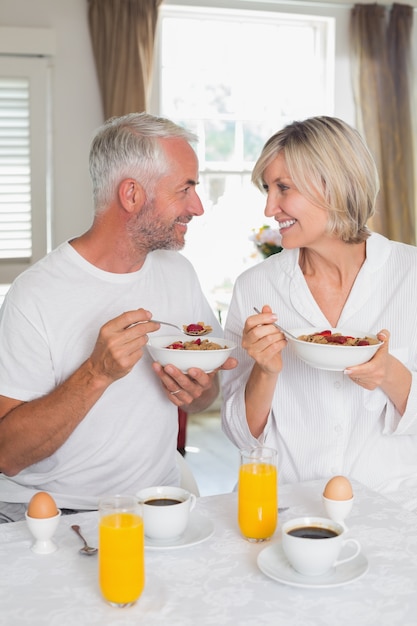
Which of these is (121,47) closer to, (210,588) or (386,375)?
(386,375)

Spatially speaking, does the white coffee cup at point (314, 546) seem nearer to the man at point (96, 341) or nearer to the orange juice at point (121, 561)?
the orange juice at point (121, 561)

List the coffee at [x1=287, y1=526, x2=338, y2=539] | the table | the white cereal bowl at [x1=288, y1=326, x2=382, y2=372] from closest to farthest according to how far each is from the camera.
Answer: the table
the coffee at [x1=287, y1=526, x2=338, y2=539]
the white cereal bowl at [x1=288, y1=326, x2=382, y2=372]

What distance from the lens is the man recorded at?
1884 millimetres

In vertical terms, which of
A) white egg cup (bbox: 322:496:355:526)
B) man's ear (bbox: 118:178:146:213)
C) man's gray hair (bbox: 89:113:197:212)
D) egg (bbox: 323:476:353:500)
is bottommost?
white egg cup (bbox: 322:496:355:526)

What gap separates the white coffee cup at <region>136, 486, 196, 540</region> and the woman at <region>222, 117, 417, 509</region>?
0.50 meters

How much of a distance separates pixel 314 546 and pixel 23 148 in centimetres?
376

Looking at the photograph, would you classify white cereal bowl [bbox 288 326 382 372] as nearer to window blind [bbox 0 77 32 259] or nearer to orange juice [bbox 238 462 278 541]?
orange juice [bbox 238 462 278 541]

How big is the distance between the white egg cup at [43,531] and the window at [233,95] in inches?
148

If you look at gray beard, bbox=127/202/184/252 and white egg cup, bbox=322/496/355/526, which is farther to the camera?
gray beard, bbox=127/202/184/252

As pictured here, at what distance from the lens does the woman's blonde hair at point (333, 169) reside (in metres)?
1.92

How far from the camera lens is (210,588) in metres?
1.25

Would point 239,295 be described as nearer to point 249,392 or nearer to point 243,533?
point 249,392

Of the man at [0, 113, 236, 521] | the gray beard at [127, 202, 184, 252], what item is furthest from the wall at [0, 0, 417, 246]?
the gray beard at [127, 202, 184, 252]

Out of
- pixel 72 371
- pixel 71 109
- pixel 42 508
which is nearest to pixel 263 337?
pixel 72 371
